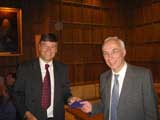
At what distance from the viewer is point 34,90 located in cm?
285

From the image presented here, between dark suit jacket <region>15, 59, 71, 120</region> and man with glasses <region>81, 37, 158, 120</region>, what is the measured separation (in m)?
0.66

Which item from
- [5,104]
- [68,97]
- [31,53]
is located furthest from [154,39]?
[68,97]

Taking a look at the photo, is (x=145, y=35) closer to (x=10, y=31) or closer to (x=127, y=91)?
(x=10, y=31)

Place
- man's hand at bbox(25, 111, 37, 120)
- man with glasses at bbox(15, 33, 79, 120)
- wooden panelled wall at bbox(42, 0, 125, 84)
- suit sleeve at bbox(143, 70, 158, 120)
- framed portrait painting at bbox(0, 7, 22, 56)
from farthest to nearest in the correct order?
wooden panelled wall at bbox(42, 0, 125, 84) < framed portrait painting at bbox(0, 7, 22, 56) < man with glasses at bbox(15, 33, 79, 120) < man's hand at bbox(25, 111, 37, 120) < suit sleeve at bbox(143, 70, 158, 120)

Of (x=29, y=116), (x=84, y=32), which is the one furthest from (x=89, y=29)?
(x=29, y=116)

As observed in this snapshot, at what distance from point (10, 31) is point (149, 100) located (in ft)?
20.1

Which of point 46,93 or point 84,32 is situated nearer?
point 46,93

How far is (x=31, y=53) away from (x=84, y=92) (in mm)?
1950

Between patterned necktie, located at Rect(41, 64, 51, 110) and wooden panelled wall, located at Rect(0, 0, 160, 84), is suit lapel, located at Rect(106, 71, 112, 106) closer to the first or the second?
patterned necktie, located at Rect(41, 64, 51, 110)

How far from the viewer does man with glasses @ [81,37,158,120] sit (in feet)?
7.33

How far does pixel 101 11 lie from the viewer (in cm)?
A: 962

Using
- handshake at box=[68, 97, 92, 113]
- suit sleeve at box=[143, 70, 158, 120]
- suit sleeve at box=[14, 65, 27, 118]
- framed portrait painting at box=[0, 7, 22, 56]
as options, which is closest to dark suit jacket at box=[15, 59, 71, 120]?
suit sleeve at box=[14, 65, 27, 118]

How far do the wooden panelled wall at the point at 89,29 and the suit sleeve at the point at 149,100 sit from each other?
5.92m

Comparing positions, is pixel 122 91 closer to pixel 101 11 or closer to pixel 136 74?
pixel 136 74
